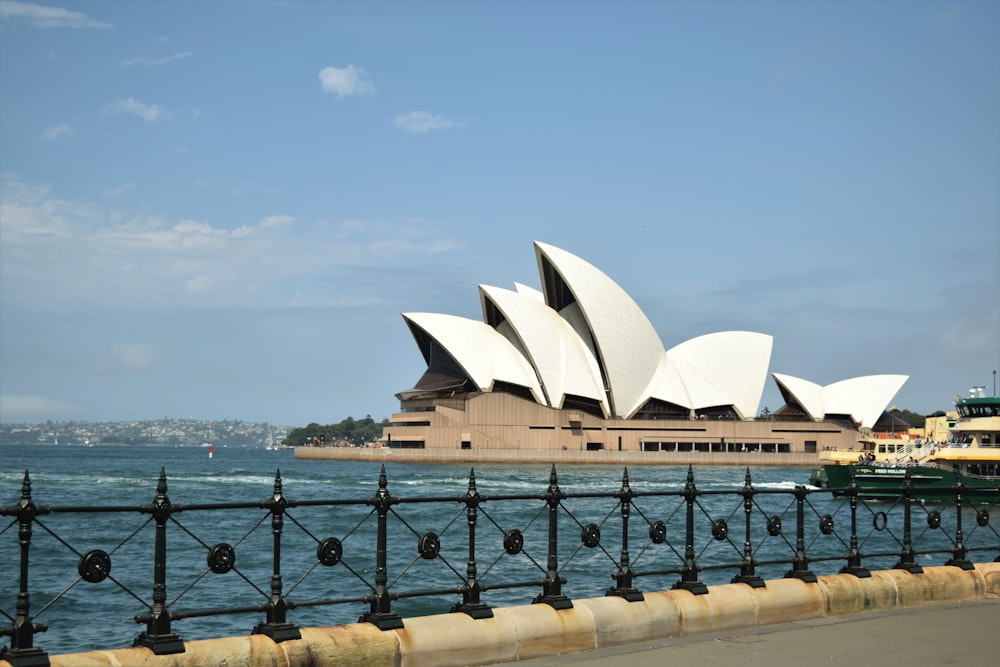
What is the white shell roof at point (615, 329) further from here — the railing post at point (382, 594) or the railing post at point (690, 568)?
the railing post at point (382, 594)

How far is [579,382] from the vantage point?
275 feet

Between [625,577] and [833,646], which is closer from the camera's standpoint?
[833,646]

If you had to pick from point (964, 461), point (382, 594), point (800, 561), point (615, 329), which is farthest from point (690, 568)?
point (615, 329)

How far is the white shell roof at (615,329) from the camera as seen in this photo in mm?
79562

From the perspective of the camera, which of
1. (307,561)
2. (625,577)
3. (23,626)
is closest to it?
(23,626)

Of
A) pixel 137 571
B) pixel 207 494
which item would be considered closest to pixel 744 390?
pixel 207 494

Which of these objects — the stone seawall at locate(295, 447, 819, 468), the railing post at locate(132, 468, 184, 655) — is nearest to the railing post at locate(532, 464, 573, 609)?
the railing post at locate(132, 468, 184, 655)

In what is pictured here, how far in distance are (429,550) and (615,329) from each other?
76.2 metres

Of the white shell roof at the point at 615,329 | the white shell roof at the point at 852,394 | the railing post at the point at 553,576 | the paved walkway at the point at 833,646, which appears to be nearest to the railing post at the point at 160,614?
the paved walkway at the point at 833,646

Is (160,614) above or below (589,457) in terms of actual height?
above

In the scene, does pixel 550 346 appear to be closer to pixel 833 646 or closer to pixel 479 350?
pixel 479 350

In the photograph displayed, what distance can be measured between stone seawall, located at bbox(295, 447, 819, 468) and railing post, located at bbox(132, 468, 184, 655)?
7643 cm

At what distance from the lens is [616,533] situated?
2605cm

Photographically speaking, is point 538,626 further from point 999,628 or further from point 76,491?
point 76,491
